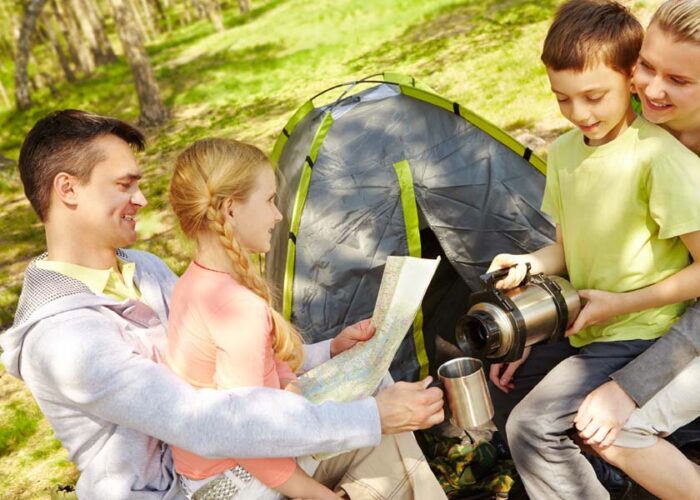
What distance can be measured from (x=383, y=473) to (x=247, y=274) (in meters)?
0.70

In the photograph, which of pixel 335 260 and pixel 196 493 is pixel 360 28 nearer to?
pixel 335 260

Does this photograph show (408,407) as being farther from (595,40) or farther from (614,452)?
(595,40)

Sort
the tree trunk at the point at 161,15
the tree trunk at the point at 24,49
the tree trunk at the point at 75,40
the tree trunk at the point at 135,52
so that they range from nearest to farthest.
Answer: the tree trunk at the point at 135,52 → the tree trunk at the point at 24,49 → the tree trunk at the point at 75,40 → the tree trunk at the point at 161,15

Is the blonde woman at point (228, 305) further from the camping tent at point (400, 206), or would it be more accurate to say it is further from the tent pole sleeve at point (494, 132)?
the tent pole sleeve at point (494, 132)

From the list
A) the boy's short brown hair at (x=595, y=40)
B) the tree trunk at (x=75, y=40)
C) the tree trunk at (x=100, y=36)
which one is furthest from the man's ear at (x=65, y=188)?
the tree trunk at (x=75, y=40)

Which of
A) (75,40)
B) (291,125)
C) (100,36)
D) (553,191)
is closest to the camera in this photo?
(553,191)

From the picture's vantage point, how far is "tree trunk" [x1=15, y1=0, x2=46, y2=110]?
8.59 meters

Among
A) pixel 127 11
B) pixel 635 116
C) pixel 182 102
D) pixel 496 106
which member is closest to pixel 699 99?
pixel 635 116

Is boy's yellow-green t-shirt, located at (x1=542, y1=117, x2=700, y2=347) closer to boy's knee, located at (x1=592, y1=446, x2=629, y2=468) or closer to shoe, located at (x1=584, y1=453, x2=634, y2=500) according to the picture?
boy's knee, located at (x1=592, y1=446, x2=629, y2=468)

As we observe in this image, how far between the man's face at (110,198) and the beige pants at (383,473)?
910 mm

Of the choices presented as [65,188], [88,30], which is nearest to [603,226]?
[65,188]

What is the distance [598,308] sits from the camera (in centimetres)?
187

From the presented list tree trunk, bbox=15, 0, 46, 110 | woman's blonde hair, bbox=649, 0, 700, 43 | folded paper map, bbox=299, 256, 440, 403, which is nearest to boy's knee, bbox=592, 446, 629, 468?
folded paper map, bbox=299, 256, 440, 403

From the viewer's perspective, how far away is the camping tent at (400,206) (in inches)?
114
